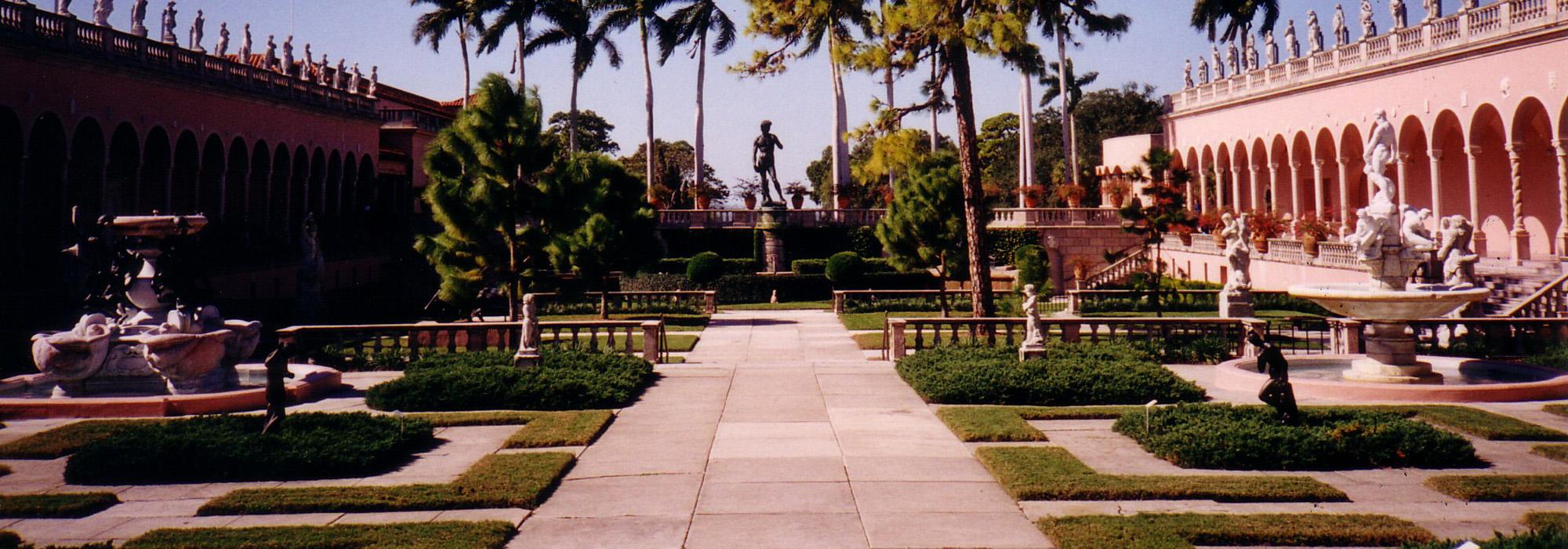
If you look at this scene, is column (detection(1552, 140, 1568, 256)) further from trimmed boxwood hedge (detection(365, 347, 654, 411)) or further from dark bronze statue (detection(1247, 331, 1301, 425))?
trimmed boxwood hedge (detection(365, 347, 654, 411))

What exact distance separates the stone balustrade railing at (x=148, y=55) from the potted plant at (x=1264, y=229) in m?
35.7

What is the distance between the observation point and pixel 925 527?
912 cm

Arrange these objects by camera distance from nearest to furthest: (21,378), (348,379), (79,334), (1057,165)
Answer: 1. (79,334)
2. (21,378)
3. (348,379)
4. (1057,165)

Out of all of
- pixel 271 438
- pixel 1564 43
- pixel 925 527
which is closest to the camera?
pixel 925 527

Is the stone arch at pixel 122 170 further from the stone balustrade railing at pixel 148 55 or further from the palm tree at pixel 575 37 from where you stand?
the palm tree at pixel 575 37

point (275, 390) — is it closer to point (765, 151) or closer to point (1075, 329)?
point (1075, 329)

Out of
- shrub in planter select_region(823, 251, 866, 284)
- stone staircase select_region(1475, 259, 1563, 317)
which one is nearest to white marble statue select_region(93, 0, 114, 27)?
shrub in planter select_region(823, 251, 866, 284)

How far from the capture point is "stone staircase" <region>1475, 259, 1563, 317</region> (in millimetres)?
28062

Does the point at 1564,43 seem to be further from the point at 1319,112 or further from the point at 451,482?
the point at 451,482

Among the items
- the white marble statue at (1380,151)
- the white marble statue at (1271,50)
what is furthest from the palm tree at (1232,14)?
the white marble statue at (1380,151)

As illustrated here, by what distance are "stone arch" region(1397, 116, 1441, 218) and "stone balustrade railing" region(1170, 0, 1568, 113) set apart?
2753 mm

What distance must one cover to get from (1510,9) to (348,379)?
3330cm

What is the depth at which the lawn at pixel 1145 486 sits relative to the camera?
10.0 m

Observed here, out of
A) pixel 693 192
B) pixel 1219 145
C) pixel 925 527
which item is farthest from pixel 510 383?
pixel 1219 145
